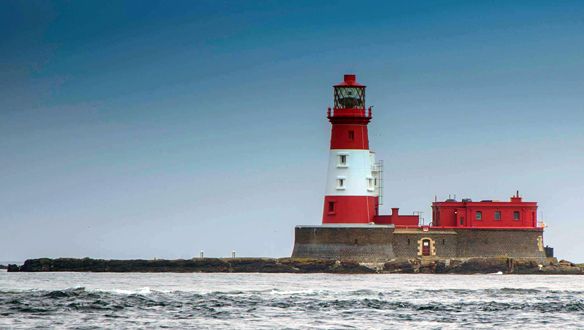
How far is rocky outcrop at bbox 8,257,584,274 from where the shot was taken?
7225 cm

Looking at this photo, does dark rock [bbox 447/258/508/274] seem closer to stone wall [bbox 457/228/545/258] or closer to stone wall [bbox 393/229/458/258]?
stone wall [bbox 457/228/545/258]

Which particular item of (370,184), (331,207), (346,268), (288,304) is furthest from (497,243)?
(288,304)

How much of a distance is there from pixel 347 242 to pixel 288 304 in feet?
92.1

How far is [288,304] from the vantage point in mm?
44719

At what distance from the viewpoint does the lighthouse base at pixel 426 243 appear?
72.9 m

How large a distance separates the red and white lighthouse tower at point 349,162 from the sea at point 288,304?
33.3 feet

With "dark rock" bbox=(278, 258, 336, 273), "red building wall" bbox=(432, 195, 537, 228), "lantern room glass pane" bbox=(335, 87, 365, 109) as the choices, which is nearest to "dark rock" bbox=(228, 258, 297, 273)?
"dark rock" bbox=(278, 258, 336, 273)

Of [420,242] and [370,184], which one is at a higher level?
[370,184]

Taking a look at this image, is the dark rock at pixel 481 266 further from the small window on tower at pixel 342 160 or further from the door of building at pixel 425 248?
the small window on tower at pixel 342 160

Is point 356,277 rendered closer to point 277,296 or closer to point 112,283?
point 112,283

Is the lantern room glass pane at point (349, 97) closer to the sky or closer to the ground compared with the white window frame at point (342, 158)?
closer to the sky

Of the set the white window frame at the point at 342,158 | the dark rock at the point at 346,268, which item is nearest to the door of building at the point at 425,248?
the dark rock at the point at 346,268

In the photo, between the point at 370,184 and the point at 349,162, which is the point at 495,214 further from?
the point at 349,162

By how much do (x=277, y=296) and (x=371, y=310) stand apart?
21.4 feet
